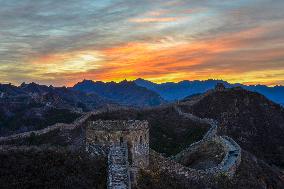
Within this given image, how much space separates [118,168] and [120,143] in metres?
2.35

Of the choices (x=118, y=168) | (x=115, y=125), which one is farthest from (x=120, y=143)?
(x=118, y=168)

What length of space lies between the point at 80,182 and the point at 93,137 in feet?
16.2

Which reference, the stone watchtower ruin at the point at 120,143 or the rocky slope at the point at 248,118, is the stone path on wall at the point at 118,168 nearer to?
the stone watchtower ruin at the point at 120,143

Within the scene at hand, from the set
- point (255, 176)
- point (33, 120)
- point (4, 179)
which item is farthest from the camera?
point (33, 120)

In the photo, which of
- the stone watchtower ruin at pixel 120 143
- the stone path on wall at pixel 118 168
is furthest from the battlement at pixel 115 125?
the stone path on wall at pixel 118 168

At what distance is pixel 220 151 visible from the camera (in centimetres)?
5262

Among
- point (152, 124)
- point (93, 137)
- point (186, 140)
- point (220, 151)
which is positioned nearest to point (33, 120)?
point (152, 124)

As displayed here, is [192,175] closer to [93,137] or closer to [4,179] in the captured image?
[93,137]

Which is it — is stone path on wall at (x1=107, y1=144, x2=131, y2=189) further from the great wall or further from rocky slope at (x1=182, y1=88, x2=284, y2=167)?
rocky slope at (x1=182, y1=88, x2=284, y2=167)

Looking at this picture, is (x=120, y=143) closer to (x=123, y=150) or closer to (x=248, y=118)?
(x=123, y=150)

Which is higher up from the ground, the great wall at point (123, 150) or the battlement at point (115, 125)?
the battlement at point (115, 125)

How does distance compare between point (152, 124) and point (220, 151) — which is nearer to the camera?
point (220, 151)

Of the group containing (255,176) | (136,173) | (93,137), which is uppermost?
(93,137)

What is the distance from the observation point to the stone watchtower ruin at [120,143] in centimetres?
2520
